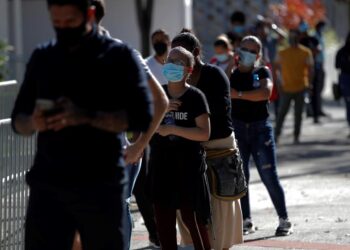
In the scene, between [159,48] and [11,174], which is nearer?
[11,174]

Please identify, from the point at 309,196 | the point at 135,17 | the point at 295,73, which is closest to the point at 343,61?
the point at 295,73

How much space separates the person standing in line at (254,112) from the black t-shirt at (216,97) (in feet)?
4.66

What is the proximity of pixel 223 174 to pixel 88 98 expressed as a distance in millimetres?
2832

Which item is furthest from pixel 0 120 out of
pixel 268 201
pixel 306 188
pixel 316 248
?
pixel 306 188

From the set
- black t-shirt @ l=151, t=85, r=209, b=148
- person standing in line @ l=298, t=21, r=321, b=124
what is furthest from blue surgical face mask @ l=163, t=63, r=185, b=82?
person standing in line @ l=298, t=21, r=321, b=124

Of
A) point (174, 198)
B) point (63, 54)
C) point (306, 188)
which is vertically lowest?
point (306, 188)

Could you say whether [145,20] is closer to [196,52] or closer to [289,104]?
[289,104]

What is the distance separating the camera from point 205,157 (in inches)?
301

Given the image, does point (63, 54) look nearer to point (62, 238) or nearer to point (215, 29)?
point (62, 238)

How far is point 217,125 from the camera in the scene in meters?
7.68

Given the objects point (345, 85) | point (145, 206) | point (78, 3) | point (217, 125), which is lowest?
point (345, 85)

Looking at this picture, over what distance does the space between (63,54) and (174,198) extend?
2445 millimetres

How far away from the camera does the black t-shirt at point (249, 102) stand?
30.0 ft

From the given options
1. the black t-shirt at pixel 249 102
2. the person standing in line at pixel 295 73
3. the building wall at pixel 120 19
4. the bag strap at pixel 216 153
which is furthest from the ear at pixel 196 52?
the building wall at pixel 120 19
